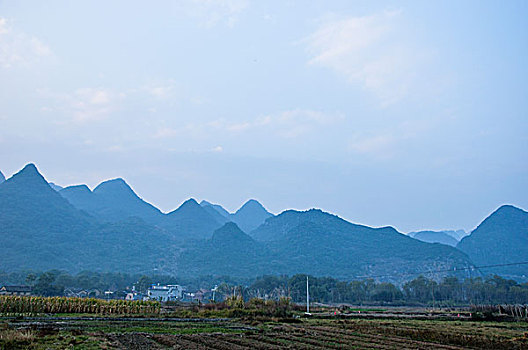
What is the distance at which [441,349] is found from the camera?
17.3 metres

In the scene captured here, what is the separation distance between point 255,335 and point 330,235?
514ft

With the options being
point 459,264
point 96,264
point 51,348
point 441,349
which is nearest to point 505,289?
point 459,264

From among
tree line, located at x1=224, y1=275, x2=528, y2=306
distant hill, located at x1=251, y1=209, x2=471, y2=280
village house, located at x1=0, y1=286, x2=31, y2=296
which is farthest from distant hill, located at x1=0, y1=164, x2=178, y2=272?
tree line, located at x1=224, y1=275, x2=528, y2=306

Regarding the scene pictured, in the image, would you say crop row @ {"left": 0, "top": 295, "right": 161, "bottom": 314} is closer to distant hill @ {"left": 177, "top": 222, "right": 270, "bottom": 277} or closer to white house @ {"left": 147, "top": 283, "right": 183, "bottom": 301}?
white house @ {"left": 147, "top": 283, "right": 183, "bottom": 301}

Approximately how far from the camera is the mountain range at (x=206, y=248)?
447 feet

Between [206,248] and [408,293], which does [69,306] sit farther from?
[206,248]

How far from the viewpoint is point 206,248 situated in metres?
164

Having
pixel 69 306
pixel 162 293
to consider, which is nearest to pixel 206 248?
pixel 162 293

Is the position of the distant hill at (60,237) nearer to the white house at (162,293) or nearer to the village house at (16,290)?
the white house at (162,293)

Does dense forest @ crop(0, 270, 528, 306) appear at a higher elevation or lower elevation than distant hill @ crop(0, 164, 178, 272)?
lower

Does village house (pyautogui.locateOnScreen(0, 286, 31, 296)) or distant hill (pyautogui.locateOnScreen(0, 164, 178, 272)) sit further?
distant hill (pyautogui.locateOnScreen(0, 164, 178, 272))

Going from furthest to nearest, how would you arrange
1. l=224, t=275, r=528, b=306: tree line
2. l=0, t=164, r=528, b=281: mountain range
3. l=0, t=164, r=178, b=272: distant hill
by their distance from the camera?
l=0, t=164, r=528, b=281: mountain range, l=0, t=164, r=178, b=272: distant hill, l=224, t=275, r=528, b=306: tree line

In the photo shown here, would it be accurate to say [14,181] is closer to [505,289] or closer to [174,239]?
[174,239]

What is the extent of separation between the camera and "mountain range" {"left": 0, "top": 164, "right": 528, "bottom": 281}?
13612cm
